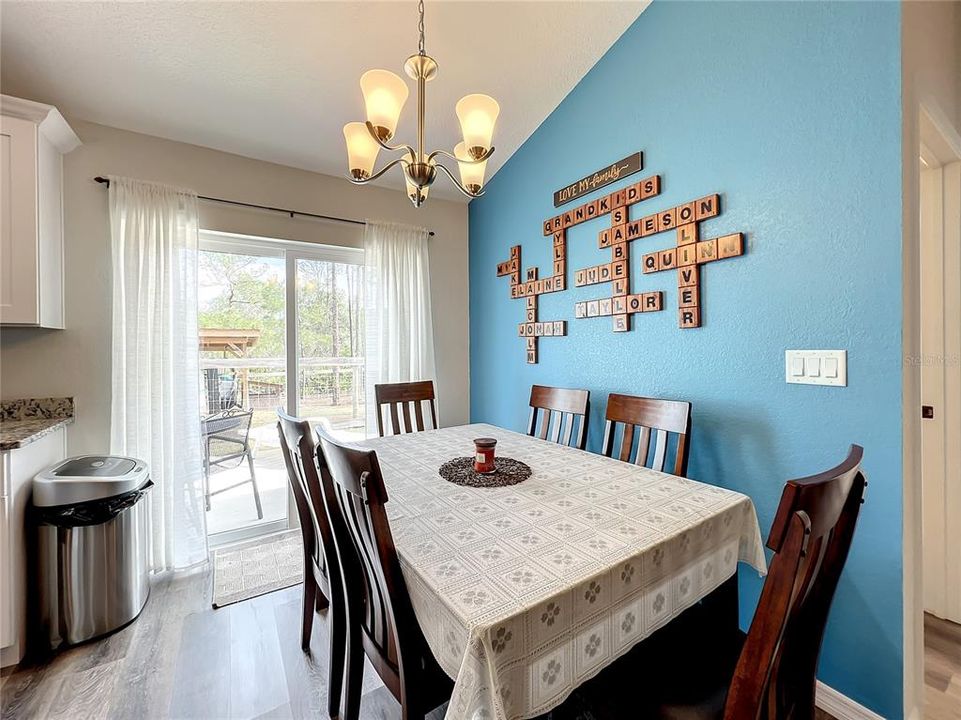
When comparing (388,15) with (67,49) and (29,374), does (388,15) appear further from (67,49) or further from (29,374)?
(29,374)

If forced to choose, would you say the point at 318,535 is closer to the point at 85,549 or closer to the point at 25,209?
the point at 85,549

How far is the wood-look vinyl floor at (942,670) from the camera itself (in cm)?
137

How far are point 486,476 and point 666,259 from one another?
4.29 ft

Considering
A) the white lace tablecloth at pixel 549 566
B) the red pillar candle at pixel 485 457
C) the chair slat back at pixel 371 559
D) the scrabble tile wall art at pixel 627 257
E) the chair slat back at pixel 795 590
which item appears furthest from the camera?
the scrabble tile wall art at pixel 627 257

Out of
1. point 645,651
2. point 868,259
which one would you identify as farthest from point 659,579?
point 868,259

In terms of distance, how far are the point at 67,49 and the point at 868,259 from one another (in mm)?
3313

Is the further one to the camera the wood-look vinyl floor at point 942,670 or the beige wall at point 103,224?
the beige wall at point 103,224

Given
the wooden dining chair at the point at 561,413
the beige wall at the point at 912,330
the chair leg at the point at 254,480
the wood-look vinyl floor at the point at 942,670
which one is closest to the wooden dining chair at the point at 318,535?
the wooden dining chair at the point at 561,413

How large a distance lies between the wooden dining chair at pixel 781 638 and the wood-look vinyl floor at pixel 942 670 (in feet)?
3.31

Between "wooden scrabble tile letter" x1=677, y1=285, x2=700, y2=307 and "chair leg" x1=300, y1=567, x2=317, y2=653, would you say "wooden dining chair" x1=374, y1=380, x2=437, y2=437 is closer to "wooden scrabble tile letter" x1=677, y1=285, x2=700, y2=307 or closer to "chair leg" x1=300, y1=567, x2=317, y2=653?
"chair leg" x1=300, y1=567, x2=317, y2=653

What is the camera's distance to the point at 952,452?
1.76 m

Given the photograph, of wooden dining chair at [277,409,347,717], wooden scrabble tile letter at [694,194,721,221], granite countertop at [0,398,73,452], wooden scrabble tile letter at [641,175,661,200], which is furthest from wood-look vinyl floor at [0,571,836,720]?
wooden scrabble tile letter at [641,175,661,200]

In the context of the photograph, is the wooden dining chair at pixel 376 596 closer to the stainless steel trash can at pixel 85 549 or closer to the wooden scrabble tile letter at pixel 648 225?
the stainless steel trash can at pixel 85 549

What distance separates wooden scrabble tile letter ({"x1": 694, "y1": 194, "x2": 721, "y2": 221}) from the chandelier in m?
0.97
